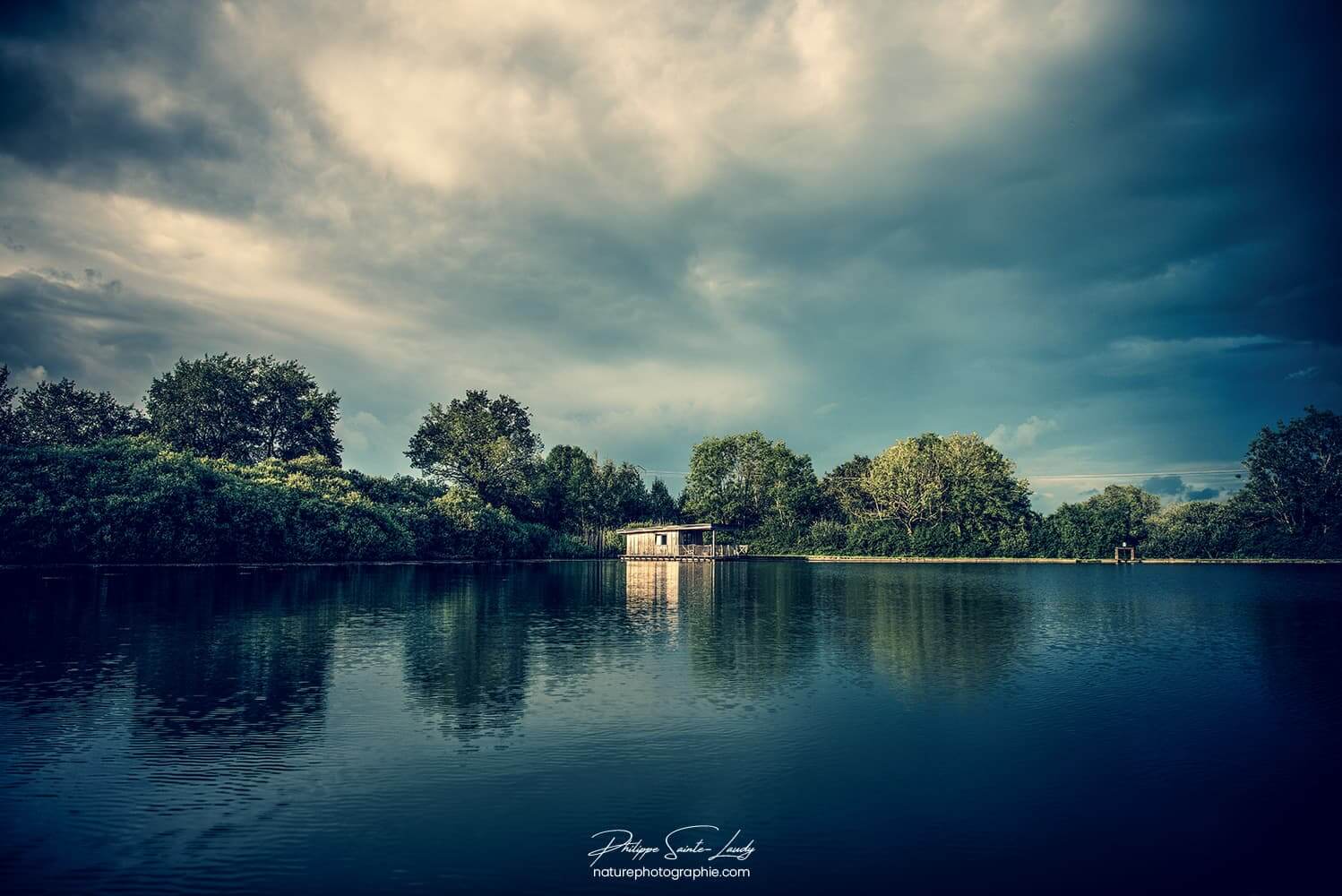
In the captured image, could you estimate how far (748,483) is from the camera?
103 metres

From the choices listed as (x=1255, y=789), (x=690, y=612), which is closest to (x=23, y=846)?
(x=1255, y=789)

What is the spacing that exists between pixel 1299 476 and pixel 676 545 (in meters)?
60.0

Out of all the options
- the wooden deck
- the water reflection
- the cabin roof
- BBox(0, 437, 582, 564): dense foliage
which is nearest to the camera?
the water reflection

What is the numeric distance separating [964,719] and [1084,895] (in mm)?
6787

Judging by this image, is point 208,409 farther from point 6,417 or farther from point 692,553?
point 692,553

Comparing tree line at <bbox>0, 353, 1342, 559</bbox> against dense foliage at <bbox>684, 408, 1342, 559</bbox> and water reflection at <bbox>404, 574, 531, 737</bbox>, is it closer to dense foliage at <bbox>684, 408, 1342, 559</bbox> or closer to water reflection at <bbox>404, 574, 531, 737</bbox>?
dense foliage at <bbox>684, 408, 1342, 559</bbox>

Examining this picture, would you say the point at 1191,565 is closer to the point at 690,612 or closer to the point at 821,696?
the point at 690,612

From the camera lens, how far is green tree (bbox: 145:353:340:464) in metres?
77.9

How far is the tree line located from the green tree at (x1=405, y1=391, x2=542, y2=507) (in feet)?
0.84

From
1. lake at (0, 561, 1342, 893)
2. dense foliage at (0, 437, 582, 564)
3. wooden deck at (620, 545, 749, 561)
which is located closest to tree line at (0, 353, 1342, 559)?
dense foliage at (0, 437, 582, 564)

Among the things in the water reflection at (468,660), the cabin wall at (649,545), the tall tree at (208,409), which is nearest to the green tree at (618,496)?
the cabin wall at (649,545)

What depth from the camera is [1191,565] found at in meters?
65.9

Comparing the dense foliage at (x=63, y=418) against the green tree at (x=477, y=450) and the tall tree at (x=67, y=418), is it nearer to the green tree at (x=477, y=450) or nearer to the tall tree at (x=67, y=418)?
the tall tree at (x=67, y=418)

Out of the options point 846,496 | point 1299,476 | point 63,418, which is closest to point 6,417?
point 63,418
